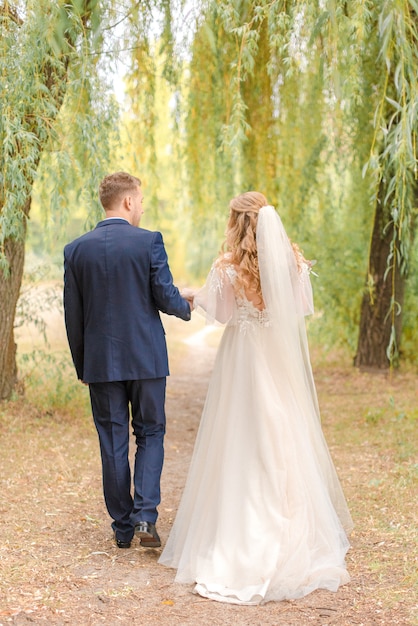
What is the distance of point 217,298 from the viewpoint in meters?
4.13

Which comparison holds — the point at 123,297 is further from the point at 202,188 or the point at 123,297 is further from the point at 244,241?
the point at 202,188

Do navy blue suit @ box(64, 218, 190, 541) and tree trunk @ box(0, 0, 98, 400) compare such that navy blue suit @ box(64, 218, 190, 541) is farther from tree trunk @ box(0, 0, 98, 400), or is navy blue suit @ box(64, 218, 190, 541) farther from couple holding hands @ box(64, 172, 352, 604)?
tree trunk @ box(0, 0, 98, 400)

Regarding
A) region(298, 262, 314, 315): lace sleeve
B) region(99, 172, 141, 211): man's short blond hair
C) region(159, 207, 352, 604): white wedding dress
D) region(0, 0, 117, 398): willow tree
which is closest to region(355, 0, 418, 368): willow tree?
region(298, 262, 314, 315): lace sleeve

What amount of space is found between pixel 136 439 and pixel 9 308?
10.7ft

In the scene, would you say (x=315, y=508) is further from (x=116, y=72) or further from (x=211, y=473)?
(x=116, y=72)

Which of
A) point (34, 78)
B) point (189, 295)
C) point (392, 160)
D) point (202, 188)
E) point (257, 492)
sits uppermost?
point (34, 78)

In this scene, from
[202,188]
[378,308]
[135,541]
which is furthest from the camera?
[378,308]

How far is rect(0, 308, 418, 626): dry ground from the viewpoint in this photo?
347cm

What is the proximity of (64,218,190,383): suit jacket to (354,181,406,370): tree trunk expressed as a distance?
5.60m

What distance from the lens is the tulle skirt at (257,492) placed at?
370 cm

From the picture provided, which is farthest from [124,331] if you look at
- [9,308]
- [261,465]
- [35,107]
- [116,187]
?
[9,308]

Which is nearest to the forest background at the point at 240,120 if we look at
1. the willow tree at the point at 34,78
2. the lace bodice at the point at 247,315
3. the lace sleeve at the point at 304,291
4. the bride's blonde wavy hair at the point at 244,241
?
the willow tree at the point at 34,78

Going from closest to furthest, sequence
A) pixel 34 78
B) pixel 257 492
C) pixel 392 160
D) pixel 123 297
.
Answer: pixel 257 492, pixel 123 297, pixel 392 160, pixel 34 78

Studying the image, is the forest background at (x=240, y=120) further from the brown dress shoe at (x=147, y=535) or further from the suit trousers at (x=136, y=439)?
the brown dress shoe at (x=147, y=535)
